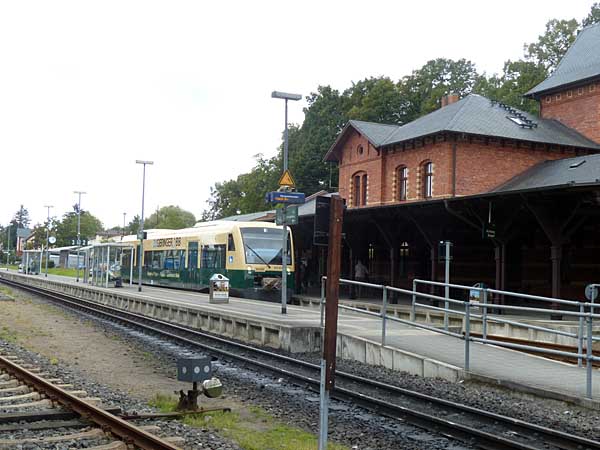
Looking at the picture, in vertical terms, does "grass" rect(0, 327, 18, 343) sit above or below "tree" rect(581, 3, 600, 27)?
below

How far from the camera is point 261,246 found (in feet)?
84.1

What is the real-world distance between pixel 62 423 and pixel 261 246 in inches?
729

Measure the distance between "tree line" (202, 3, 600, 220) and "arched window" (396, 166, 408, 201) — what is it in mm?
21000

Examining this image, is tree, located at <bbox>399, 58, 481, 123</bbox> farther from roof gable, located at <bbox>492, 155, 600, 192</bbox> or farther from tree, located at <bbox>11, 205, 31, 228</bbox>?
tree, located at <bbox>11, 205, 31, 228</bbox>

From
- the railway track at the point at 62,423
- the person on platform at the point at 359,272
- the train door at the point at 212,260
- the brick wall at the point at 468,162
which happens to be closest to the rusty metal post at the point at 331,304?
the railway track at the point at 62,423

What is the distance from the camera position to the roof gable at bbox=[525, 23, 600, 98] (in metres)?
32.7

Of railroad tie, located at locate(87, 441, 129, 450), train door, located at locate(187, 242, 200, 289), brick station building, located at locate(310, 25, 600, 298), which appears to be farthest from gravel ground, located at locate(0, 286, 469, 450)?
train door, located at locate(187, 242, 200, 289)

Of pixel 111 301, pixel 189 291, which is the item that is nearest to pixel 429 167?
pixel 189 291

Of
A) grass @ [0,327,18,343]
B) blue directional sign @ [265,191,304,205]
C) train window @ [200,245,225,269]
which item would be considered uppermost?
blue directional sign @ [265,191,304,205]

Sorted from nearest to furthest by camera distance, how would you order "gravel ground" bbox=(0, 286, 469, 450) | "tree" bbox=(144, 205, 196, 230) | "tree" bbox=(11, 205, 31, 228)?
"gravel ground" bbox=(0, 286, 469, 450), "tree" bbox=(144, 205, 196, 230), "tree" bbox=(11, 205, 31, 228)

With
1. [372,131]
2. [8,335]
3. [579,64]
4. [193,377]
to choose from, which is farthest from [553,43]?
[193,377]

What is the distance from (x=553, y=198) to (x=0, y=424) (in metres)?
14.7

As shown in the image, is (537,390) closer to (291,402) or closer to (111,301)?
(291,402)

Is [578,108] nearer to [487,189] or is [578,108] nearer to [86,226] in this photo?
[487,189]
